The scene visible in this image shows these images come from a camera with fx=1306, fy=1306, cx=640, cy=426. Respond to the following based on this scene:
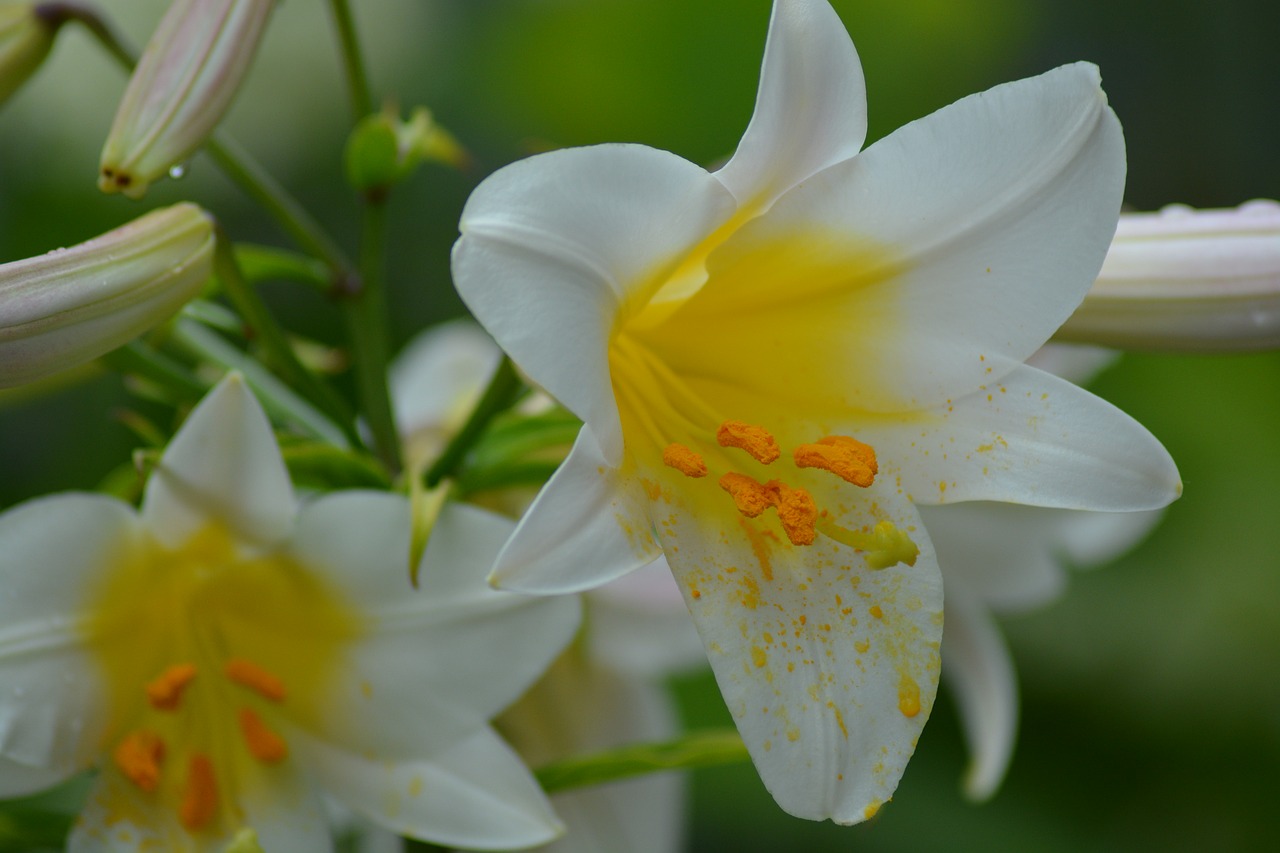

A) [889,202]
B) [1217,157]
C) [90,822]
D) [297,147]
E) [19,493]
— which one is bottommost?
[1217,157]

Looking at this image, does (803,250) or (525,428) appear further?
(525,428)

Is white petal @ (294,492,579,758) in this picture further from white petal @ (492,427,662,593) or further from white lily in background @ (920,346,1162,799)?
white lily in background @ (920,346,1162,799)

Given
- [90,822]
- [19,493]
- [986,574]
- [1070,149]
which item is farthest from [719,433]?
[19,493]

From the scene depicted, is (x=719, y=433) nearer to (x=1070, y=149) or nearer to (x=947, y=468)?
(x=947, y=468)

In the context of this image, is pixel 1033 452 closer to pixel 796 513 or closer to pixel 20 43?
pixel 796 513

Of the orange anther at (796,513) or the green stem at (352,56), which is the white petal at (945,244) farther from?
the green stem at (352,56)

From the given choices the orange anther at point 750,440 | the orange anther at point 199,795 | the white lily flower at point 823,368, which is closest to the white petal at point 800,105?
the white lily flower at point 823,368

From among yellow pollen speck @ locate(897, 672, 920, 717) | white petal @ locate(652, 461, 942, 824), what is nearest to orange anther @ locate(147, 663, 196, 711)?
white petal @ locate(652, 461, 942, 824)

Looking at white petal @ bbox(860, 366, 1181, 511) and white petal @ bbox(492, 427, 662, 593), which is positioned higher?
white petal @ bbox(492, 427, 662, 593)

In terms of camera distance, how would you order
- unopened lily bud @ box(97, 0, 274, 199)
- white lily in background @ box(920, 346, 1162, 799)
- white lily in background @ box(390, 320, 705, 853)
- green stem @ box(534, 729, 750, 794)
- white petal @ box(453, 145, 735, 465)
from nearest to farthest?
1. white petal @ box(453, 145, 735, 465)
2. unopened lily bud @ box(97, 0, 274, 199)
3. green stem @ box(534, 729, 750, 794)
4. white lily in background @ box(390, 320, 705, 853)
5. white lily in background @ box(920, 346, 1162, 799)
